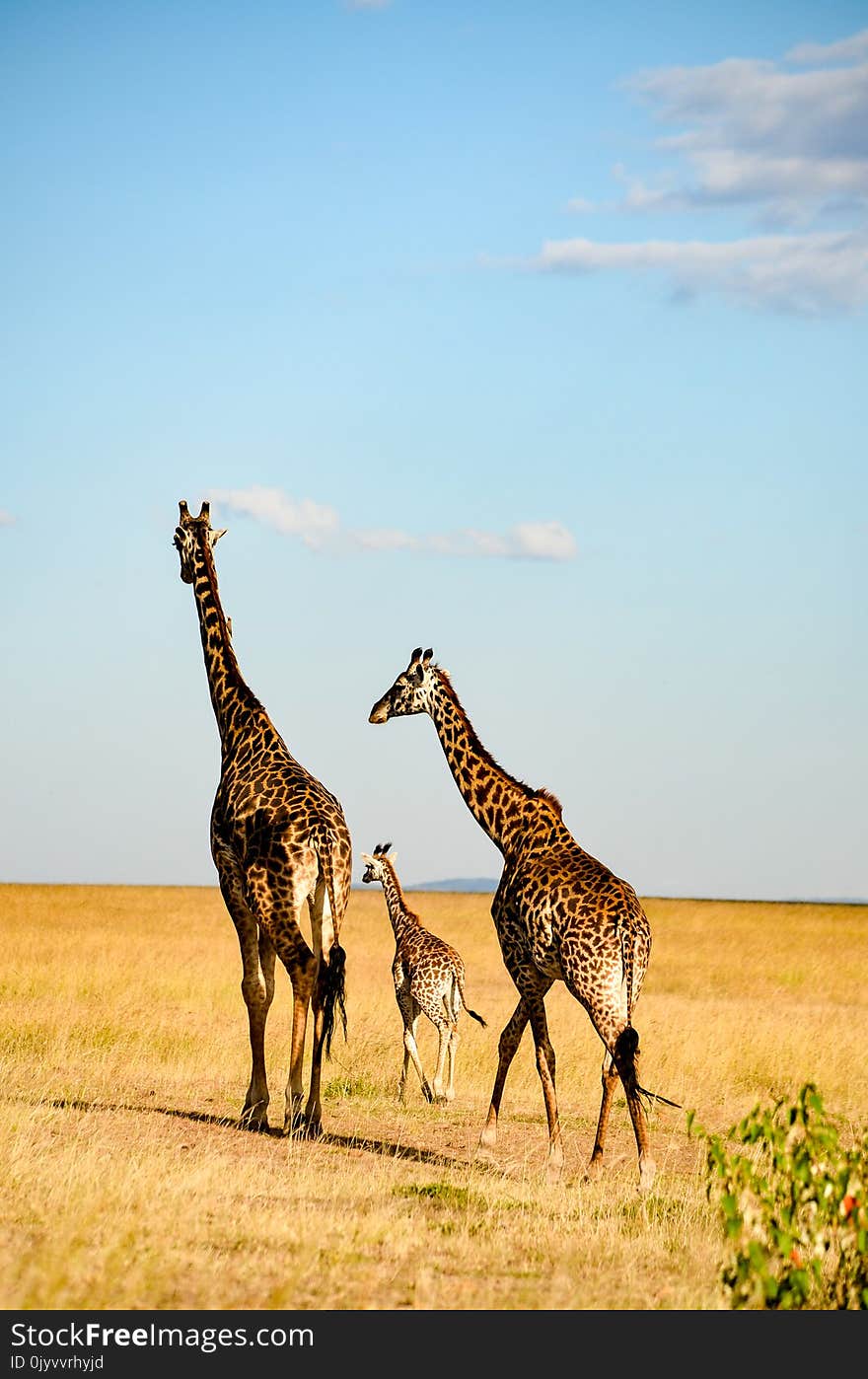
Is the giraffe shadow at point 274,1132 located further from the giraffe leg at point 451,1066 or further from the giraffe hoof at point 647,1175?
the giraffe leg at point 451,1066

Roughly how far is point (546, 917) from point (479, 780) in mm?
2026

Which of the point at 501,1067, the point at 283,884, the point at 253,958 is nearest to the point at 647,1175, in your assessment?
the point at 501,1067

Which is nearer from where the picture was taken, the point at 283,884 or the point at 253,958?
the point at 283,884

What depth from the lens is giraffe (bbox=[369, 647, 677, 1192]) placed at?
36.4 ft

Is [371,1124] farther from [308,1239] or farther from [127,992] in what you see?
[127,992]

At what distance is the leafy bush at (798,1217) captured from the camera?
714 centimetres

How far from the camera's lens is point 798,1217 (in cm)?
805

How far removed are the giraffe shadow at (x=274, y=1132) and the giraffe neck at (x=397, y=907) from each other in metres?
4.31

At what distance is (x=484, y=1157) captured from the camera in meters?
A: 12.2

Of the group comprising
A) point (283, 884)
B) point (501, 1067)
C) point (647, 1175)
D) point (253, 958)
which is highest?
point (283, 884)

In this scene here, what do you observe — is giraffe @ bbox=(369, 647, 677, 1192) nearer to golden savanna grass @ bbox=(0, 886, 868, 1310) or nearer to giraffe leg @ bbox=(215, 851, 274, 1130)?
golden savanna grass @ bbox=(0, 886, 868, 1310)

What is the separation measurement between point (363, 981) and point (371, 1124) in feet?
44.5

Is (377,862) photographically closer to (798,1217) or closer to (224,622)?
(224,622)
